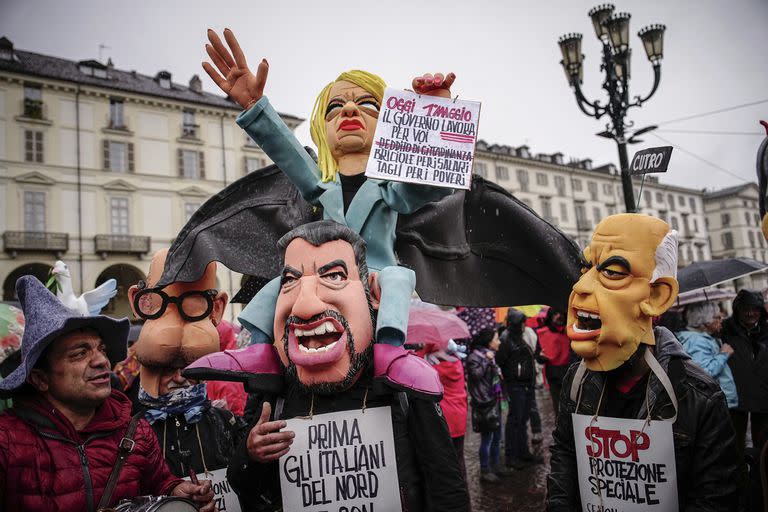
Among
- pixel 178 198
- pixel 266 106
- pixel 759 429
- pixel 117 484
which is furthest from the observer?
pixel 178 198

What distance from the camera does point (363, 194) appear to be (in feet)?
9.43

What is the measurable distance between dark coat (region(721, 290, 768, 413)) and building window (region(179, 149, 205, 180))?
1043 inches

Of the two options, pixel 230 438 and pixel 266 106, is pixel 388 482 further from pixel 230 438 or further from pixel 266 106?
pixel 266 106

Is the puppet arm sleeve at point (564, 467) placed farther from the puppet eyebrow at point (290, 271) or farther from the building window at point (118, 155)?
the building window at point (118, 155)

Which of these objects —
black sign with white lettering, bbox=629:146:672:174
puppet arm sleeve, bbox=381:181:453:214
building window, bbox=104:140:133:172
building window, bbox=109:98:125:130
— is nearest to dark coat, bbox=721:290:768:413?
black sign with white lettering, bbox=629:146:672:174

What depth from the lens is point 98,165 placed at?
25.1 m

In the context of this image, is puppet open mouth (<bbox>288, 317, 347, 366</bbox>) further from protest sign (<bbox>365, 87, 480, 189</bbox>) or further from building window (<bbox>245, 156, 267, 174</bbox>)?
building window (<bbox>245, 156, 267, 174</bbox>)

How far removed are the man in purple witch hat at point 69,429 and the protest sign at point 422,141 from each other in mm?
1428

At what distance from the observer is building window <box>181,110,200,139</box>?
2748 cm

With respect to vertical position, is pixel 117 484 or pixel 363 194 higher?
pixel 363 194

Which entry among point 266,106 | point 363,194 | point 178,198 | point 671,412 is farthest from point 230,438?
point 178,198

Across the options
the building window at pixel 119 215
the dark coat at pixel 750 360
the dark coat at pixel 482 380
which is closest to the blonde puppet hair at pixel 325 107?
the dark coat at pixel 750 360

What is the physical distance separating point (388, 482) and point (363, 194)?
148 centimetres

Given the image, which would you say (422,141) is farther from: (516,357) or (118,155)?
(118,155)
